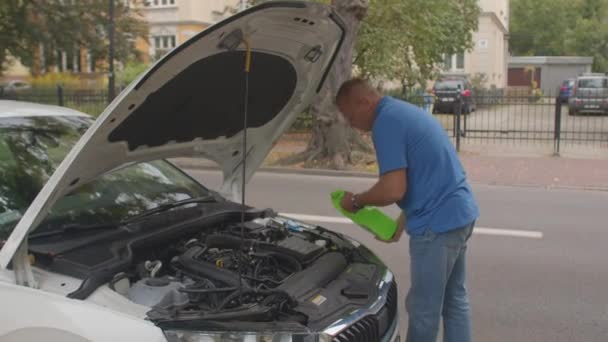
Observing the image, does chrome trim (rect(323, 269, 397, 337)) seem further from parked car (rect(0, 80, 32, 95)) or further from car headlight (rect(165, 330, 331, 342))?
parked car (rect(0, 80, 32, 95))

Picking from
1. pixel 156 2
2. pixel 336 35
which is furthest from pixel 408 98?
pixel 156 2

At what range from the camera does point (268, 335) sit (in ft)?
7.75

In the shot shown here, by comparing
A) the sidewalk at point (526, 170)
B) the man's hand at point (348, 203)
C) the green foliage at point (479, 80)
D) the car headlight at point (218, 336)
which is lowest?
the sidewalk at point (526, 170)

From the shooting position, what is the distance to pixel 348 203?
3.38 meters

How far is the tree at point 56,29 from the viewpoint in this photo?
65.0ft

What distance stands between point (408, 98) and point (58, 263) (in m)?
16.4

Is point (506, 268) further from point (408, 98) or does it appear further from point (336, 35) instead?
point (408, 98)

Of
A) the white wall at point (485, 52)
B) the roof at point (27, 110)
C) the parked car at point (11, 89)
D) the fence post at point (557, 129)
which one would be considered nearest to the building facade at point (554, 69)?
the white wall at point (485, 52)

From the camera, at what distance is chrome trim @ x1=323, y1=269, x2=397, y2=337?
2.49 m

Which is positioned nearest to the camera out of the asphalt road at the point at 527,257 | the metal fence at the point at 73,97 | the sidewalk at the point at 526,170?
the asphalt road at the point at 527,257

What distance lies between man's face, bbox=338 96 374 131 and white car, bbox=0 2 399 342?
40 cm

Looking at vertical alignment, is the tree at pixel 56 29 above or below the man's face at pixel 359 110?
above

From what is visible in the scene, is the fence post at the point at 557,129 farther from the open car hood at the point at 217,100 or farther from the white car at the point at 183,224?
the white car at the point at 183,224

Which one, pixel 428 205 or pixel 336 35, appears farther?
pixel 336 35
